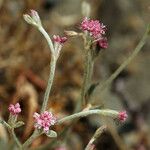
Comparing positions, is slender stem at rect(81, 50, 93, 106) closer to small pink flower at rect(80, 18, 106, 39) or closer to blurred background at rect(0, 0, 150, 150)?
small pink flower at rect(80, 18, 106, 39)

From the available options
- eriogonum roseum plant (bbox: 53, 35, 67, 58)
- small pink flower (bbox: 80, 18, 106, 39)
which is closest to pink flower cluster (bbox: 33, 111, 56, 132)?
eriogonum roseum plant (bbox: 53, 35, 67, 58)

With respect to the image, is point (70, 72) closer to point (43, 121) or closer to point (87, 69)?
point (87, 69)

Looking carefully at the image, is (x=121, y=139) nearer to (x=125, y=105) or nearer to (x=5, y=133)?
(x=125, y=105)

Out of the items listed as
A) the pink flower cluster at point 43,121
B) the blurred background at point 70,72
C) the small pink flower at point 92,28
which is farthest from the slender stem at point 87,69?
the blurred background at point 70,72

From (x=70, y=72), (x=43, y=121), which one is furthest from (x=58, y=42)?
(x=70, y=72)

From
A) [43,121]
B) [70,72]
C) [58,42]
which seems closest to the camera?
[43,121]

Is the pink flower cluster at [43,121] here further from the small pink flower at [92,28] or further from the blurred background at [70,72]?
the blurred background at [70,72]

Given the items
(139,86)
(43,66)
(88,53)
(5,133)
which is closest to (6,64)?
(43,66)

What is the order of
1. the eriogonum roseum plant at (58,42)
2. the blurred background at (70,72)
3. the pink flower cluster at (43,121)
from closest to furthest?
the pink flower cluster at (43,121), the eriogonum roseum plant at (58,42), the blurred background at (70,72)
